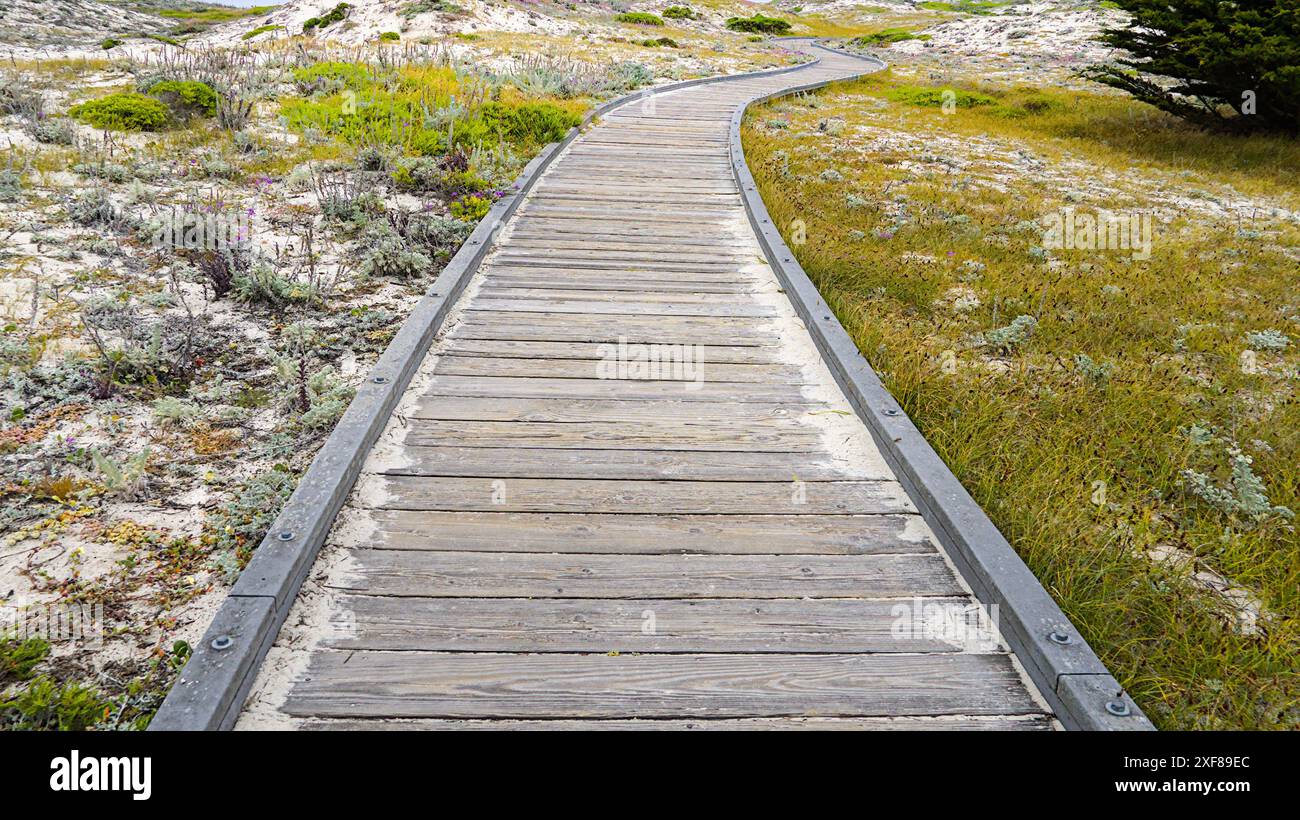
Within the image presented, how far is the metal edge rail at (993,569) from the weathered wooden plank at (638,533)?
7.5 inches

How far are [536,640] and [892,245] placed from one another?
8.30m

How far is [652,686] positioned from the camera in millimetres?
2670

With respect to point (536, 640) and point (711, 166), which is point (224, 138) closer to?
point (711, 166)

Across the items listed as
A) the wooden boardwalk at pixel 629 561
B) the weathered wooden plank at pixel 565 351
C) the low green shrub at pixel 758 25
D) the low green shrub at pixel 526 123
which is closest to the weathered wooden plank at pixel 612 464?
the wooden boardwalk at pixel 629 561

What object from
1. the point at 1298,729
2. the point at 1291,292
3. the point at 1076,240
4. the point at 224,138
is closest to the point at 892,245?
the point at 1076,240

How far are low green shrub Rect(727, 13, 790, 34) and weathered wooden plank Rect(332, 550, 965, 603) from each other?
56525 mm

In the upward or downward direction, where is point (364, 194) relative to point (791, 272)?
upward

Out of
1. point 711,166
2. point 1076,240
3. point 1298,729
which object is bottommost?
point 1298,729

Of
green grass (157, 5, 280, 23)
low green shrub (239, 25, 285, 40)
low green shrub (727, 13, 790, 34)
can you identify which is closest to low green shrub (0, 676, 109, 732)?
low green shrub (239, 25, 285, 40)

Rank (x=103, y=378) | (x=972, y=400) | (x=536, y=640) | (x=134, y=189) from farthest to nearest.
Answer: (x=134, y=189), (x=972, y=400), (x=103, y=378), (x=536, y=640)

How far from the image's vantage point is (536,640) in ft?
9.33

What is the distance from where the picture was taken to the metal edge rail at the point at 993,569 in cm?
255

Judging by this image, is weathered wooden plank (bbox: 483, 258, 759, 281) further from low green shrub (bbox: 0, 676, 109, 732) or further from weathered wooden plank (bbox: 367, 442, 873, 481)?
low green shrub (bbox: 0, 676, 109, 732)

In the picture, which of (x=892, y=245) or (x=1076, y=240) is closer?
(x=892, y=245)
